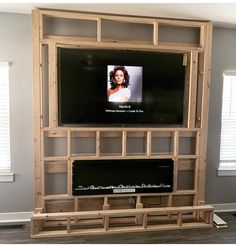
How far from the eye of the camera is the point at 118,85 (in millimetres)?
2904

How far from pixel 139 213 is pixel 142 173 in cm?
46

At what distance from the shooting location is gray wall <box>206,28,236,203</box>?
3303mm

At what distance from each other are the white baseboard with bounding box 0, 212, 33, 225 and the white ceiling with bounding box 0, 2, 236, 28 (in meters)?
2.36

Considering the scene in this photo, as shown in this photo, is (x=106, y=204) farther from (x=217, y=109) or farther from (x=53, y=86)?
(x=217, y=109)

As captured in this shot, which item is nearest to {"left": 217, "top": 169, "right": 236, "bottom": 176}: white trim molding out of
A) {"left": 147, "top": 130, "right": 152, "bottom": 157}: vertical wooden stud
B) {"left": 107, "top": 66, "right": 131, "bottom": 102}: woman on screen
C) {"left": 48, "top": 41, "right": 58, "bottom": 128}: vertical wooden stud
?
{"left": 147, "top": 130, "right": 152, "bottom": 157}: vertical wooden stud

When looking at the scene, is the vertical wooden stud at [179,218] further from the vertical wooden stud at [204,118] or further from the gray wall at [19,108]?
the gray wall at [19,108]

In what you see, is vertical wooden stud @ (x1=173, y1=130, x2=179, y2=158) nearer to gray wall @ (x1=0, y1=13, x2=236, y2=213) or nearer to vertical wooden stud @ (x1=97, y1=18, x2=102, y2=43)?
gray wall @ (x1=0, y1=13, x2=236, y2=213)

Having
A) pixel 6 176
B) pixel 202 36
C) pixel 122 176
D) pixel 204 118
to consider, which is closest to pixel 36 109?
pixel 6 176


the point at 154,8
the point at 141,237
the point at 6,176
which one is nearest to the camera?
the point at 154,8

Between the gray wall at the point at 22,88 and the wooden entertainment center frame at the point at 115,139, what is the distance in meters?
0.23

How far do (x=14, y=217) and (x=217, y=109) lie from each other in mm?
2898

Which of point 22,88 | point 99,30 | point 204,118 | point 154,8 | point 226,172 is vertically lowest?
point 226,172

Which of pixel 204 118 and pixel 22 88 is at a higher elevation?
pixel 22 88

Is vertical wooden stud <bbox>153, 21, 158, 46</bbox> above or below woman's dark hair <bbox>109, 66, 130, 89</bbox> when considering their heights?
above
